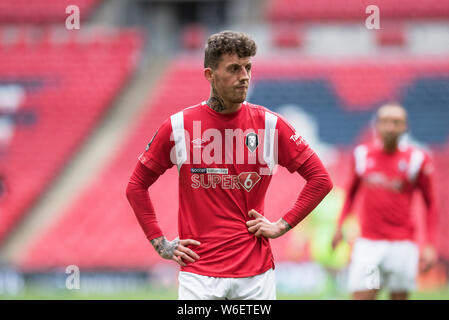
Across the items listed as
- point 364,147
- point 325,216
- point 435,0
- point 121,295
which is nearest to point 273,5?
point 435,0

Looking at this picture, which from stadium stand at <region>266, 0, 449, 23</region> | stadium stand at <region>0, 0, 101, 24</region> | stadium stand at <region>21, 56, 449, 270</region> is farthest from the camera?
stadium stand at <region>0, 0, 101, 24</region>

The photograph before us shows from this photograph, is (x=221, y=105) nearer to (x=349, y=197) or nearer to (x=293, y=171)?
(x=293, y=171)

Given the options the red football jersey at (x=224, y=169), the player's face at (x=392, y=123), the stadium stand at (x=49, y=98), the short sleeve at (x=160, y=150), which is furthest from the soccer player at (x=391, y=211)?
the stadium stand at (x=49, y=98)

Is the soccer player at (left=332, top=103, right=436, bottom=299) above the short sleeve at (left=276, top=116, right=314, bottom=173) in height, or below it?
below

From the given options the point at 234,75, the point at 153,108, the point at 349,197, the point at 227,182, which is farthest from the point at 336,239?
the point at 153,108

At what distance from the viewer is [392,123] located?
18.4 feet

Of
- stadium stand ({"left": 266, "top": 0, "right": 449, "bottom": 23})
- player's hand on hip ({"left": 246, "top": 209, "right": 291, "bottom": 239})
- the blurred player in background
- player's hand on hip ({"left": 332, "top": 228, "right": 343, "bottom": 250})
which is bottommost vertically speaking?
player's hand on hip ({"left": 332, "top": 228, "right": 343, "bottom": 250})

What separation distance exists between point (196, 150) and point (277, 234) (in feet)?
1.98

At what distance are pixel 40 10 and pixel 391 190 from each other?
12.3 meters

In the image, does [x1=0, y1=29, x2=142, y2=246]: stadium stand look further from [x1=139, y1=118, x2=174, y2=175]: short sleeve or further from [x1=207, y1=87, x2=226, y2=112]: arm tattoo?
[x1=207, y1=87, x2=226, y2=112]: arm tattoo

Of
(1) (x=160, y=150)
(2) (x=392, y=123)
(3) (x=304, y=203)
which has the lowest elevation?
(3) (x=304, y=203)

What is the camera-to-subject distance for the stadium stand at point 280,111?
34.7 feet

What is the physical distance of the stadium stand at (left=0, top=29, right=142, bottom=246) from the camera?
1234 centimetres

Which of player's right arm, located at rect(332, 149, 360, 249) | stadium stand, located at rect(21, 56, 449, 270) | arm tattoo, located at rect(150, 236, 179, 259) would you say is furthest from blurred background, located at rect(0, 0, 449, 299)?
arm tattoo, located at rect(150, 236, 179, 259)
